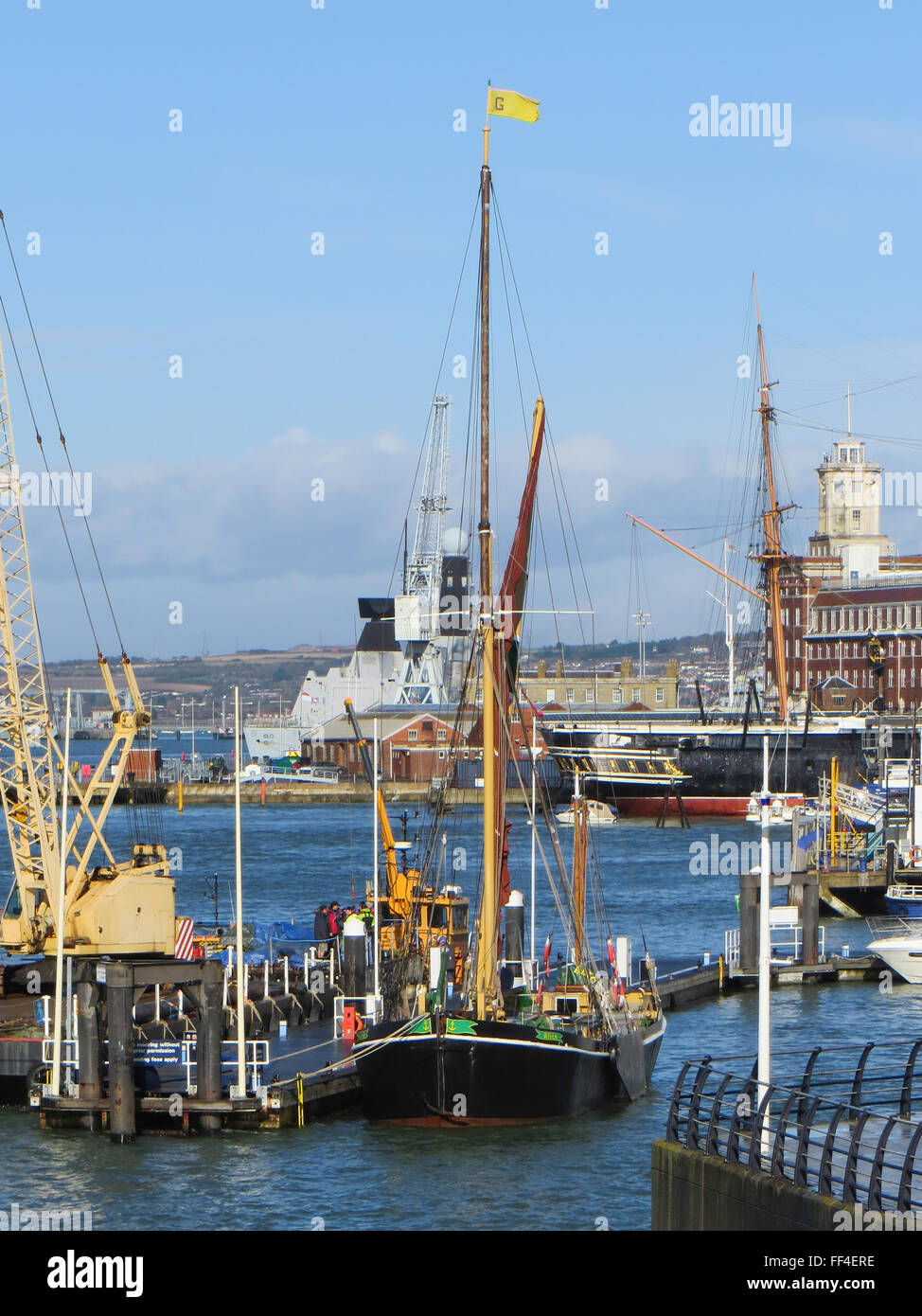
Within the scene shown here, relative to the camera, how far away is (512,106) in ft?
118

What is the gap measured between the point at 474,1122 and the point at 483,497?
35.9ft

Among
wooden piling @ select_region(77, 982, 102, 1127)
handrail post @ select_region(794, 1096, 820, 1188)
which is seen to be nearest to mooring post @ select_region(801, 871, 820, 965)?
wooden piling @ select_region(77, 982, 102, 1127)

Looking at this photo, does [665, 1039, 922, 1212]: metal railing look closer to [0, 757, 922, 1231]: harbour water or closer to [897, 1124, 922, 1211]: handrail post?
[897, 1124, 922, 1211]: handrail post

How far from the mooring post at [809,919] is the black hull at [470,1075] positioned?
1930cm

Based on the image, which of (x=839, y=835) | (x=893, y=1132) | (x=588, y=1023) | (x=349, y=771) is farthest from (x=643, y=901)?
(x=349, y=771)

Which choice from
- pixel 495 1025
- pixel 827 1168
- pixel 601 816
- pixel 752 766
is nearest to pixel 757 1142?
pixel 827 1168

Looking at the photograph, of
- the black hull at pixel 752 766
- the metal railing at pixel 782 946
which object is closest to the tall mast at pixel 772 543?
the black hull at pixel 752 766

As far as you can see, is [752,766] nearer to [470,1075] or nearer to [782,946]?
[782,946]

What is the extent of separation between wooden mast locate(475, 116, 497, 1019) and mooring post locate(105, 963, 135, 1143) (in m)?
5.42

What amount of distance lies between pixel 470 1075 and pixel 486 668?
6.94 meters

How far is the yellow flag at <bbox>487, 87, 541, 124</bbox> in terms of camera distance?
118 ft

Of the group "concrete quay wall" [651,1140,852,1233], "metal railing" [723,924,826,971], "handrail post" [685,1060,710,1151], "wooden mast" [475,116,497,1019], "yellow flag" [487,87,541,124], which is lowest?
"metal railing" [723,924,826,971]

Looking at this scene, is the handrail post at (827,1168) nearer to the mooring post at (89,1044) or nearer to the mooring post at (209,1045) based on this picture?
the mooring post at (209,1045)

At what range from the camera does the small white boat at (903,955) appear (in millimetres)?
48188
